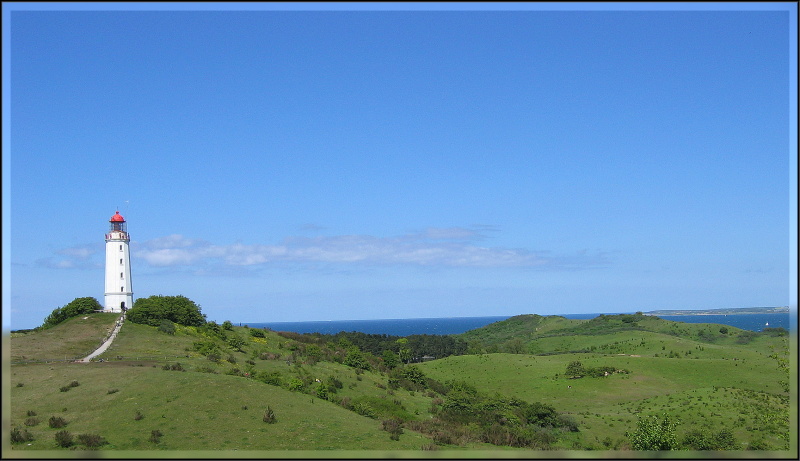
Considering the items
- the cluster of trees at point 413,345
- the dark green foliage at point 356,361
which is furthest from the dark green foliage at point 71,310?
the cluster of trees at point 413,345

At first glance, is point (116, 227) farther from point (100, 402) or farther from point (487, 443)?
point (487, 443)

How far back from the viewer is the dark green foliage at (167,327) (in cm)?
5362

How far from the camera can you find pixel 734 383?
64000mm

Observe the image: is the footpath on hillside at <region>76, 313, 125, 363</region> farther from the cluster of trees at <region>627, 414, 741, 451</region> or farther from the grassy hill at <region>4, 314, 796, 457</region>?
the cluster of trees at <region>627, 414, 741, 451</region>

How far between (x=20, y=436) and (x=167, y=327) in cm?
3369

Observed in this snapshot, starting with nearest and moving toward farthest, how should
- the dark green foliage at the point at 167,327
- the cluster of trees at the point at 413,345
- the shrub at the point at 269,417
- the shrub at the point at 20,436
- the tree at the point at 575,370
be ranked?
the shrub at the point at 20,436, the shrub at the point at 269,417, the dark green foliage at the point at 167,327, the tree at the point at 575,370, the cluster of trees at the point at 413,345

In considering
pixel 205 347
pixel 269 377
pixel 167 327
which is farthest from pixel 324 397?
pixel 167 327

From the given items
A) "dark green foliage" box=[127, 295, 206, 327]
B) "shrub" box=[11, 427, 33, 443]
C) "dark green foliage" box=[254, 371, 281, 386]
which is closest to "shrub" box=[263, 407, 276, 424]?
"shrub" box=[11, 427, 33, 443]

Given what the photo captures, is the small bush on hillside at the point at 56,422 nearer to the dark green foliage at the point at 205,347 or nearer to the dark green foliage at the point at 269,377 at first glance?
the dark green foliage at the point at 269,377

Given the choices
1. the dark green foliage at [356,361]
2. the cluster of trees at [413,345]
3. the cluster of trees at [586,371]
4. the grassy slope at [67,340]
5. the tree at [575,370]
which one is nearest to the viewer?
the grassy slope at [67,340]

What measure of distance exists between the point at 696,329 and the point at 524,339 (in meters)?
37.1

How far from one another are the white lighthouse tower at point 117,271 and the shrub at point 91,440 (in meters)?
40.7

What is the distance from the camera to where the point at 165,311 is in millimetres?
56938

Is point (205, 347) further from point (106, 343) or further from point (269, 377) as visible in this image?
point (269, 377)
